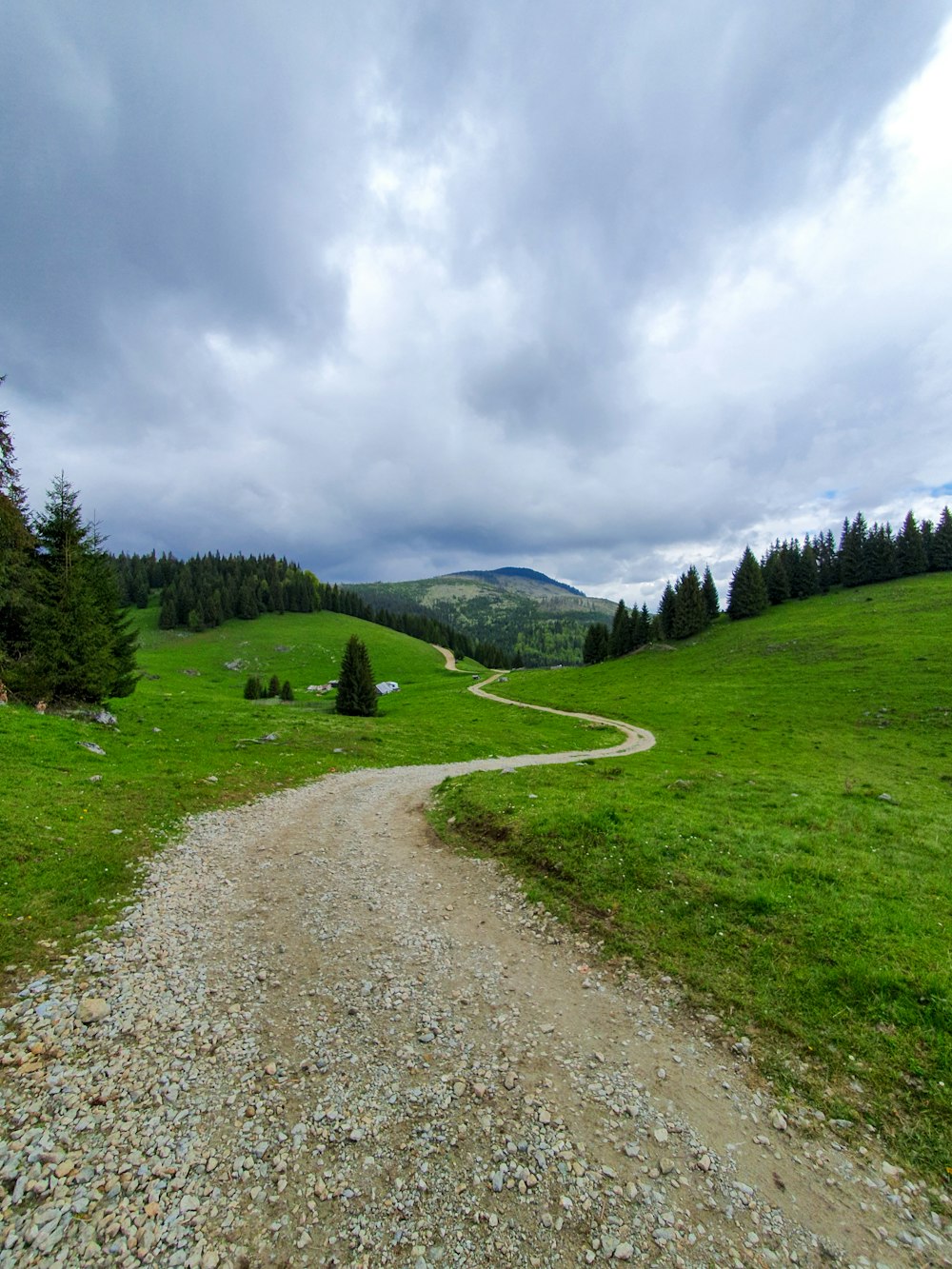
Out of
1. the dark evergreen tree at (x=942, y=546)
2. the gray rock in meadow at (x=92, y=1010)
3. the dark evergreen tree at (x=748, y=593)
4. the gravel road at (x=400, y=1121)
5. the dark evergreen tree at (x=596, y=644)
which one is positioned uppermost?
the dark evergreen tree at (x=942, y=546)

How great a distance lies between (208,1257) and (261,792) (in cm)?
1864

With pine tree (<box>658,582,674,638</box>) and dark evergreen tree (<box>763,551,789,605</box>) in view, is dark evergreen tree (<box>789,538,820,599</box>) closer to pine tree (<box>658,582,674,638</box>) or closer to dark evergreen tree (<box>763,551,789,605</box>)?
dark evergreen tree (<box>763,551,789,605</box>)

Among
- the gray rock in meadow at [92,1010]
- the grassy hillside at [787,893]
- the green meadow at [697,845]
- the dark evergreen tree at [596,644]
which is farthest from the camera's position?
the dark evergreen tree at [596,644]

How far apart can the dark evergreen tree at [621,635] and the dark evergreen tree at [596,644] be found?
3188mm

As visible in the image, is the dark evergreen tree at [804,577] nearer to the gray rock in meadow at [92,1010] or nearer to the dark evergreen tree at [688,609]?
the dark evergreen tree at [688,609]

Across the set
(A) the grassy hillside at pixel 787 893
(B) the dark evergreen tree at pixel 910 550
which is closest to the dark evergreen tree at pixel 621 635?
(B) the dark evergreen tree at pixel 910 550

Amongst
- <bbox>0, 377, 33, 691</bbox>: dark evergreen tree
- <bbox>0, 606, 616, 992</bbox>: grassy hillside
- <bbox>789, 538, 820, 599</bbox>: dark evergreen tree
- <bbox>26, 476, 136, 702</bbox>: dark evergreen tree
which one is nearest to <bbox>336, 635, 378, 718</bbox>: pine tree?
<bbox>0, 606, 616, 992</bbox>: grassy hillside

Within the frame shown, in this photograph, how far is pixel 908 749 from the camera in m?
38.2

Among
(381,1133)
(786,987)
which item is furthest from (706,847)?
(381,1133)

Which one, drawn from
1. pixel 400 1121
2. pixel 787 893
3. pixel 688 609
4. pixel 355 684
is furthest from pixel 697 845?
pixel 688 609

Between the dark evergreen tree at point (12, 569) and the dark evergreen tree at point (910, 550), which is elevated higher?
the dark evergreen tree at point (910, 550)

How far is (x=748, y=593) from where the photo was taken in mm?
107250

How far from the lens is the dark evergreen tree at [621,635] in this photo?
11050 cm

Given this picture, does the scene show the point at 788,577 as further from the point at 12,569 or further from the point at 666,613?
the point at 12,569
